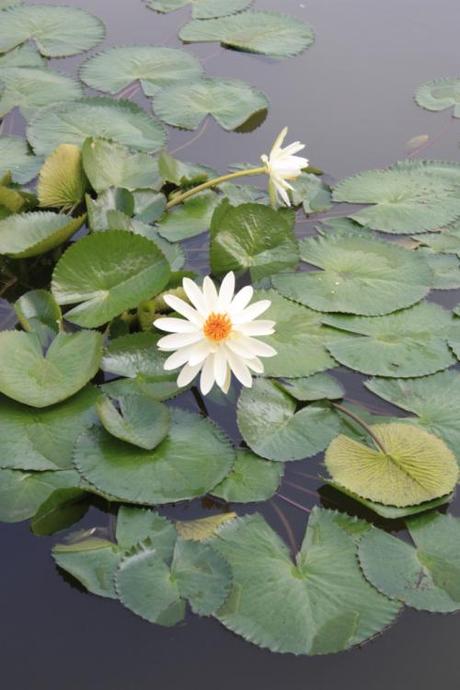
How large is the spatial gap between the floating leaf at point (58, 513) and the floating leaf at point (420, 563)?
72cm

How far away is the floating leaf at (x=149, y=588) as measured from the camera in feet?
6.76

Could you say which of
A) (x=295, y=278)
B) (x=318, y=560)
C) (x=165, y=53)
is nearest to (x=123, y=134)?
(x=165, y=53)

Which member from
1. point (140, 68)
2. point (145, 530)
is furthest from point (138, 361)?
point (140, 68)

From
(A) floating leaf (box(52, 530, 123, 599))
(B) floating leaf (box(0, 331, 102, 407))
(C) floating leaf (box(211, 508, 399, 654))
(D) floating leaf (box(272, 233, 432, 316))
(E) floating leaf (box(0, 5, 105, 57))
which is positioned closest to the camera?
(C) floating leaf (box(211, 508, 399, 654))

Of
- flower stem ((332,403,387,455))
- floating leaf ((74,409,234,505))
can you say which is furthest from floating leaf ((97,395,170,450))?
flower stem ((332,403,387,455))

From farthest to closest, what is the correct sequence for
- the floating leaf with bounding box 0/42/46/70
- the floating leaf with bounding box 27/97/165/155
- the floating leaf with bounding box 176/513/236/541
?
1. the floating leaf with bounding box 0/42/46/70
2. the floating leaf with bounding box 27/97/165/155
3. the floating leaf with bounding box 176/513/236/541

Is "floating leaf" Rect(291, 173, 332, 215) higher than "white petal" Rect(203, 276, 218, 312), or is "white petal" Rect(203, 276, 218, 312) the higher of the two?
"white petal" Rect(203, 276, 218, 312)

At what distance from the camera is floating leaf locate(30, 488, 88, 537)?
2.29 meters

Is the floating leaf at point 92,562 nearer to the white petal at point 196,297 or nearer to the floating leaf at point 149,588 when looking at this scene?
the floating leaf at point 149,588

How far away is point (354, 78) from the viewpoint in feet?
14.4

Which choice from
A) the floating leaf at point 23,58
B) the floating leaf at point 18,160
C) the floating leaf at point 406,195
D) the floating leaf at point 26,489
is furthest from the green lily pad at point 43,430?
the floating leaf at point 23,58

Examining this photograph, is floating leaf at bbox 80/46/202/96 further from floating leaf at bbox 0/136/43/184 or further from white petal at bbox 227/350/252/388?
white petal at bbox 227/350/252/388

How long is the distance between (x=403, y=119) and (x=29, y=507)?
2.62 m

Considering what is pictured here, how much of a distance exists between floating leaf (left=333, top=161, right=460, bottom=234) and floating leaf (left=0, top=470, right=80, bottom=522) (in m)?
1.57
